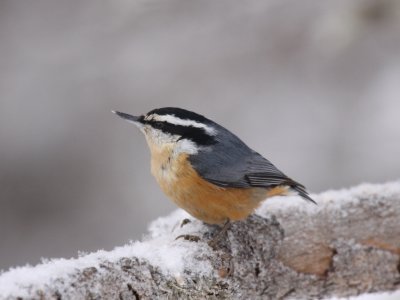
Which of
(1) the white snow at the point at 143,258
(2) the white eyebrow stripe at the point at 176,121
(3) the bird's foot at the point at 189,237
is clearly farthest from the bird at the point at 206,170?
(3) the bird's foot at the point at 189,237

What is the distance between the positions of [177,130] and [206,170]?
0.25 meters

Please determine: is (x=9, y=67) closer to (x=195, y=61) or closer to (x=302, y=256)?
(x=195, y=61)

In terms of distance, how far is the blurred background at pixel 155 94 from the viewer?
6383 millimetres

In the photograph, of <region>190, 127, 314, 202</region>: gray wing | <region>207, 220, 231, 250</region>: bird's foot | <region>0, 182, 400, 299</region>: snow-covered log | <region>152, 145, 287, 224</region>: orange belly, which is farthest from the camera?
<region>190, 127, 314, 202</region>: gray wing

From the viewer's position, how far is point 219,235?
3.24 metres

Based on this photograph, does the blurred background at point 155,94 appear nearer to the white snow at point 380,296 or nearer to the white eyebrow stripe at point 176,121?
the white snow at point 380,296

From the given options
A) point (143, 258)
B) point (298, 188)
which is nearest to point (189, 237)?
point (143, 258)

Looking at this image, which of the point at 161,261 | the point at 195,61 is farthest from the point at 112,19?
the point at 161,261

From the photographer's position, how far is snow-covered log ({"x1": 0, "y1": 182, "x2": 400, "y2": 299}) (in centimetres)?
279

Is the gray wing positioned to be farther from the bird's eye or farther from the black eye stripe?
the bird's eye

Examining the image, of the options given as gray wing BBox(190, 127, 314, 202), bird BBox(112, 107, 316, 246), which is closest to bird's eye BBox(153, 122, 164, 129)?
bird BBox(112, 107, 316, 246)

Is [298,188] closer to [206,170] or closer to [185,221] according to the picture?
[206,170]

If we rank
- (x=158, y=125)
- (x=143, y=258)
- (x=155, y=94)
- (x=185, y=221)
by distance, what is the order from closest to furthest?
1. (x=143, y=258)
2. (x=185, y=221)
3. (x=158, y=125)
4. (x=155, y=94)

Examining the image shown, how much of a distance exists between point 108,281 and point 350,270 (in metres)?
1.52
